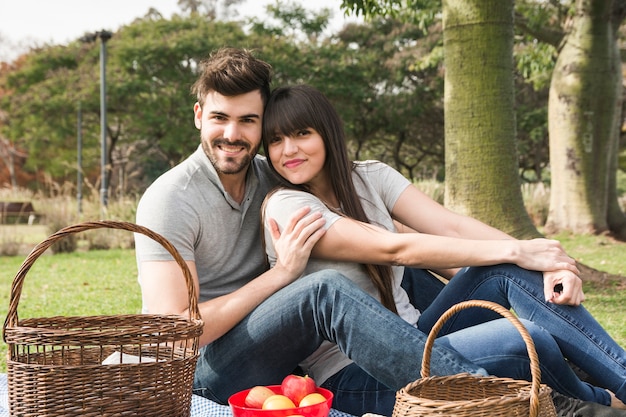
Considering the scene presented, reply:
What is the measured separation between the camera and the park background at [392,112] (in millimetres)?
6129

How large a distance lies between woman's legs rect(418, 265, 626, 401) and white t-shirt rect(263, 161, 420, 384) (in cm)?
23

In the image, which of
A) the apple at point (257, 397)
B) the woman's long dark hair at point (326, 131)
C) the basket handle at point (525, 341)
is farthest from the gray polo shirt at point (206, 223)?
the basket handle at point (525, 341)

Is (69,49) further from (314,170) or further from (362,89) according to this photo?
(314,170)

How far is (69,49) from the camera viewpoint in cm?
2292

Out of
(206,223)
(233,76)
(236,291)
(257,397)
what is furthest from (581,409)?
(233,76)

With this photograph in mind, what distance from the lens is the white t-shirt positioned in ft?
9.21

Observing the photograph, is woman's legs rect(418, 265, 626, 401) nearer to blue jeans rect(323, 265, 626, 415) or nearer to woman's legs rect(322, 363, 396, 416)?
blue jeans rect(323, 265, 626, 415)

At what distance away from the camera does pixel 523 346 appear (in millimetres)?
2527

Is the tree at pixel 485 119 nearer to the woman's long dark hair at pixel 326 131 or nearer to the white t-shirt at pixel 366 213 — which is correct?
the white t-shirt at pixel 366 213

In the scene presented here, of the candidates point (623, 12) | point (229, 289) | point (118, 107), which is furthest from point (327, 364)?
point (118, 107)

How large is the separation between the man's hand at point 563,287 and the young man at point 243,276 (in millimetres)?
485

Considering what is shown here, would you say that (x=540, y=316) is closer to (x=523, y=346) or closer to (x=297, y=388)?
(x=523, y=346)

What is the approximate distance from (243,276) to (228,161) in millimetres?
487

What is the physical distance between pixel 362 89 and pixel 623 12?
42.6 feet
